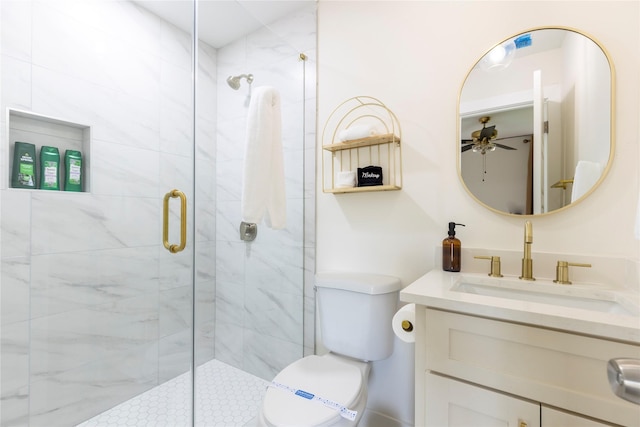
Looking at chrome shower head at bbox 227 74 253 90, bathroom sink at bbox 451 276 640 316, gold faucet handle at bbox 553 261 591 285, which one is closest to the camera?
bathroom sink at bbox 451 276 640 316

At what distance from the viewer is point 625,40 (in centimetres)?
103

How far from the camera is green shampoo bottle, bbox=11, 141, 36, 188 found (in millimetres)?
1104

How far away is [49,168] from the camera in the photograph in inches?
46.1

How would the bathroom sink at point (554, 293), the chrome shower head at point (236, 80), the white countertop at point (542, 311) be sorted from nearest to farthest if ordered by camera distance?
the white countertop at point (542, 311) < the bathroom sink at point (554, 293) < the chrome shower head at point (236, 80)

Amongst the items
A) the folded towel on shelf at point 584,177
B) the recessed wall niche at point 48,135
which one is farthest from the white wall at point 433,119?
the recessed wall niche at point 48,135

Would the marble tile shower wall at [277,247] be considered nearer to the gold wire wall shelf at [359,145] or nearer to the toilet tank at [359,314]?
the gold wire wall shelf at [359,145]

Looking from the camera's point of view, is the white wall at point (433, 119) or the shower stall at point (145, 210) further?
the shower stall at point (145, 210)

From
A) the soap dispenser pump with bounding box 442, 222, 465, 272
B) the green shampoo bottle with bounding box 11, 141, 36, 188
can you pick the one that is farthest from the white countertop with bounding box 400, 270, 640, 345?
the green shampoo bottle with bounding box 11, 141, 36, 188

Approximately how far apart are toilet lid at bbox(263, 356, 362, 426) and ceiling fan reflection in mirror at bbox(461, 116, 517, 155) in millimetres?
1073

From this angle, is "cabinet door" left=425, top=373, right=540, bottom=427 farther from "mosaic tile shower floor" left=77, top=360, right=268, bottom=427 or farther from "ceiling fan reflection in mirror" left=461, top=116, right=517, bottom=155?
"mosaic tile shower floor" left=77, top=360, right=268, bottom=427

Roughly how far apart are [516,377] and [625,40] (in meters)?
1.20

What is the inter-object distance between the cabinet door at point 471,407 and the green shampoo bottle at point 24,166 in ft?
5.17

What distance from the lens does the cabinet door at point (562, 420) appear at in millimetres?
680

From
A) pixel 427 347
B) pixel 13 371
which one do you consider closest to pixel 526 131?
pixel 427 347
